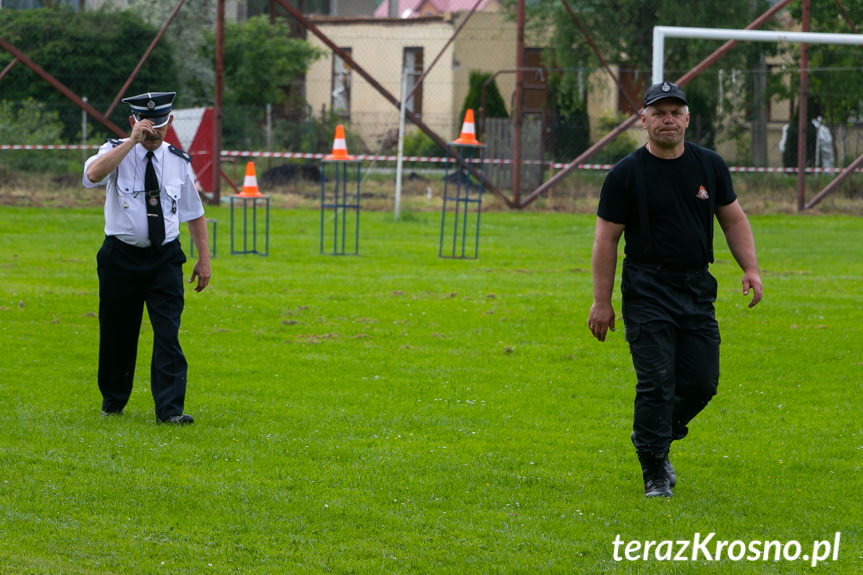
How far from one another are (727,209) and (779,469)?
4.93 feet

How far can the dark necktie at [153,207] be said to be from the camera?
7.26 meters

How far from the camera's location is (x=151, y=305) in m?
7.39

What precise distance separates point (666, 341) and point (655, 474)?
0.64 m

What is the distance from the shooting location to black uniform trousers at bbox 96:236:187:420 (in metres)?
7.32

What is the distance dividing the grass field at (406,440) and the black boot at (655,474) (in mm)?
98

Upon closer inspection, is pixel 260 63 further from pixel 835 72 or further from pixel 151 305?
pixel 151 305

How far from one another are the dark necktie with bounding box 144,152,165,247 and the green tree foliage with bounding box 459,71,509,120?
89.2ft

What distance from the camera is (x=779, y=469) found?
21.7ft

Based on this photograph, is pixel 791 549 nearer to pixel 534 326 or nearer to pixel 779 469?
pixel 779 469

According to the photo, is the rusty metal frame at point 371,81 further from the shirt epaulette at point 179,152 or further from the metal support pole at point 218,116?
the shirt epaulette at point 179,152

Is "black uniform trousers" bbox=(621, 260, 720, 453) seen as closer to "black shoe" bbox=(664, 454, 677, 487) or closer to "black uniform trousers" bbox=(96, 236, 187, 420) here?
"black shoe" bbox=(664, 454, 677, 487)

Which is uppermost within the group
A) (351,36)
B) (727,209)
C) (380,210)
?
(351,36)

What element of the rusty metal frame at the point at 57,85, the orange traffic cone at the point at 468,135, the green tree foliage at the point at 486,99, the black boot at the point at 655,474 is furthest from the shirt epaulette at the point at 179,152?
the green tree foliage at the point at 486,99

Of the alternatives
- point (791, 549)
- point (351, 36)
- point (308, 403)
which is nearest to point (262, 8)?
point (351, 36)
